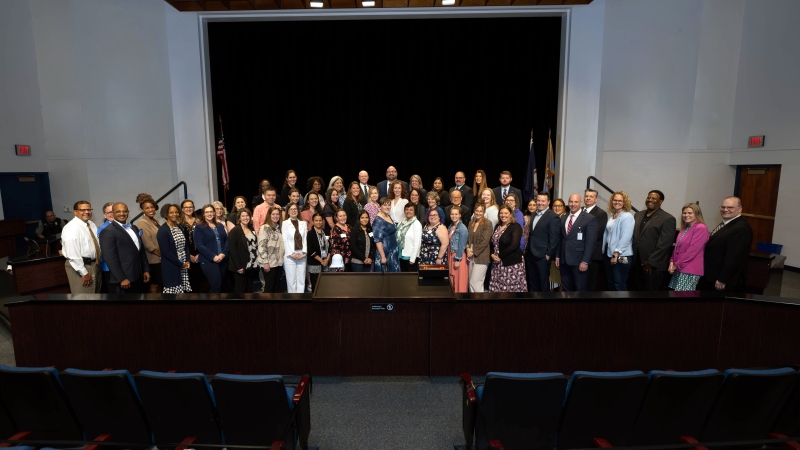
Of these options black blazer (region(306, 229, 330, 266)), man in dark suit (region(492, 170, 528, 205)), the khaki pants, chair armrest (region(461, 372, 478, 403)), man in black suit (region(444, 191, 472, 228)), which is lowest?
chair armrest (region(461, 372, 478, 403))

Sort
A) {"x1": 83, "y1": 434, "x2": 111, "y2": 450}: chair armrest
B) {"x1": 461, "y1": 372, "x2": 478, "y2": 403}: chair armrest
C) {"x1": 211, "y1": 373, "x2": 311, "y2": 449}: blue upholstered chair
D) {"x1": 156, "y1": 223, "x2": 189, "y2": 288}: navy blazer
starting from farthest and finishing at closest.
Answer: {"x1": 156, "y1": 223, "x2": 189, "y2": 288}: navy blazer < {"x1": 461, "y1": 372, "x2": 478, "y2": 403}: chair armrest < {"x1": 211, "y1": 373, "x2": 311, "y2": 449}: blue upholstered chair < {"x1": 83, "y1": 434, "x2": 111, "y2": 450}: chair armrest

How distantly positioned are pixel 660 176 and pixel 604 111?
179 centimetres

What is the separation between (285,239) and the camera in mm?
5078

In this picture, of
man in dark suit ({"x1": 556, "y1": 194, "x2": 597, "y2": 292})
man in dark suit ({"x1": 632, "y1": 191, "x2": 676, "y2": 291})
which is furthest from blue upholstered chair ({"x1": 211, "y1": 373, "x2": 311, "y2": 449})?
man in dark suit ({"x1": 632, "y1": 191, "x2": 676, "y2": 291})

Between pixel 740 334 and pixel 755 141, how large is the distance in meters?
6.39

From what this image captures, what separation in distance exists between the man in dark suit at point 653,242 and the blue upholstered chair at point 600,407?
2939 mm

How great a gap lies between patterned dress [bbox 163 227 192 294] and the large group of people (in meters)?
0.01

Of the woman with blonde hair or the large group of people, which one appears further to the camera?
the woman with blonde hair

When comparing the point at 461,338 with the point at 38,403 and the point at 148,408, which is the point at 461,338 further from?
the point at 38,403

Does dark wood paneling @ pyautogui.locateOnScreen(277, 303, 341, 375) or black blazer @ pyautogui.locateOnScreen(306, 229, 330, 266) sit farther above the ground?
black blazer @ pyautogui.locateOnScreen(306, 229, 330, 266)

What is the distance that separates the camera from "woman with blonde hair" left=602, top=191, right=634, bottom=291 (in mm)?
4934

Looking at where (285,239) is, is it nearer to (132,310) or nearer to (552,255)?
(132,310)

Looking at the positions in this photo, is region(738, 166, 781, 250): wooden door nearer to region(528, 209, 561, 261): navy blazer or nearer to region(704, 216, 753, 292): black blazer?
region(704, 216, 753, 292): black blazer

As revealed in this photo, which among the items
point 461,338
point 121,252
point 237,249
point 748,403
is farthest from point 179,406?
point 748,403
